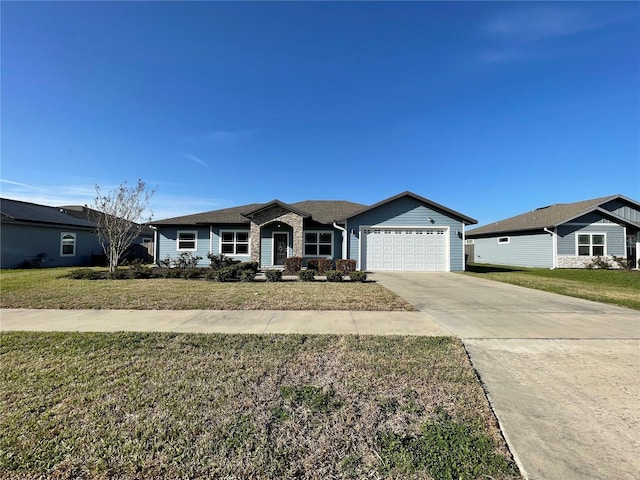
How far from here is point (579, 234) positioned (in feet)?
67.8

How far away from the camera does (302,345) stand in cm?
462

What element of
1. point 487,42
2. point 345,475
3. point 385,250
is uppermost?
point 487,42

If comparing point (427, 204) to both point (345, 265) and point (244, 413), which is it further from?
point (244, 413)

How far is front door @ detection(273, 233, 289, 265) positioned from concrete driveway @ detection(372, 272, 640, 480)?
12583mm

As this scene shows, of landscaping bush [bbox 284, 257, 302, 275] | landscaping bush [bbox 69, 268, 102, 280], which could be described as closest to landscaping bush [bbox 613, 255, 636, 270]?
landscaping bush [bbox 284, 257, 302, 275]

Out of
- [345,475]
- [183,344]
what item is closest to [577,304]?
[345,475]

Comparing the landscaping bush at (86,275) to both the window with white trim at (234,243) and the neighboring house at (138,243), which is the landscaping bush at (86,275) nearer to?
the window with white trim at (234,243)

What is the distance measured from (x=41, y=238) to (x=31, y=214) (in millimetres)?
1675

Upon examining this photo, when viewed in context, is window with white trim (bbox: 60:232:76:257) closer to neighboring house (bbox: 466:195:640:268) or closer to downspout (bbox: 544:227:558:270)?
neighboring house (bbox: 466:195:640:268)

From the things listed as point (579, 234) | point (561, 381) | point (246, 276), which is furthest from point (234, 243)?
point (579, 234)

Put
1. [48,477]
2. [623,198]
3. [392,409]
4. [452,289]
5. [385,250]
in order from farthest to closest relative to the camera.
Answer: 1. [623,198]
2. [385,250]
3. [452,289]
4. [392,409]
5. [48,477]

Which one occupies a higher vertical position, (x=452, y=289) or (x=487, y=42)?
(x=487, y=42)

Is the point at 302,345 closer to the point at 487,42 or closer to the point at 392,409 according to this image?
the point at 392,409

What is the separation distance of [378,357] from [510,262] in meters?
25.7
